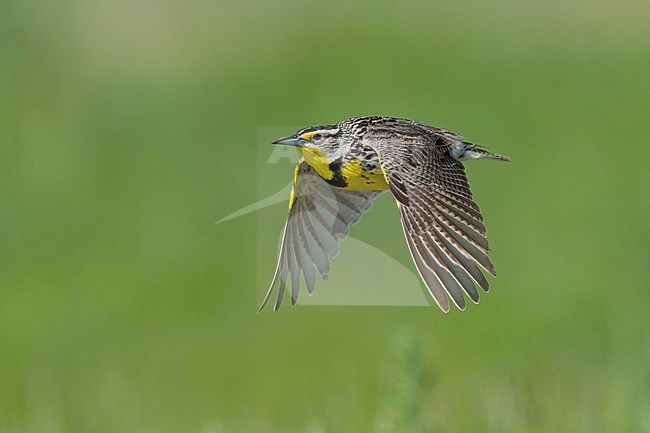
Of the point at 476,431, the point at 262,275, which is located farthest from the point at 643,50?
the point at 476,431

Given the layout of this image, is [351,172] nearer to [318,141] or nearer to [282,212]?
[318,141]

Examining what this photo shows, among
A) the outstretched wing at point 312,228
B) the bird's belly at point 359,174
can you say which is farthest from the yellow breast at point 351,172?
the outstretched wing at point 312,228

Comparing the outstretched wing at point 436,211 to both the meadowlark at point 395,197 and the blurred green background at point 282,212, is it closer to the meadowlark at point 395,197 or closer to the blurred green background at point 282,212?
the meadowlark at point 395,197

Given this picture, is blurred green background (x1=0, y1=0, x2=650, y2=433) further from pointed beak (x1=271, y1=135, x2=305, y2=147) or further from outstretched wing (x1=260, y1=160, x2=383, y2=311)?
pointed beak (x1=271, y1=135, x2=305, y2=147)

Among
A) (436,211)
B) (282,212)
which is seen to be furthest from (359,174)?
(282,212)

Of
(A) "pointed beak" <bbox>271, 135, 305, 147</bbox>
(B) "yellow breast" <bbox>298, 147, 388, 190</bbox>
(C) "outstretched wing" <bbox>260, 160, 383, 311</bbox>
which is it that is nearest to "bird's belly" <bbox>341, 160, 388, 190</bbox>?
(B) "yellow breast" <bbox>298, 147, 388, 190</bbox>

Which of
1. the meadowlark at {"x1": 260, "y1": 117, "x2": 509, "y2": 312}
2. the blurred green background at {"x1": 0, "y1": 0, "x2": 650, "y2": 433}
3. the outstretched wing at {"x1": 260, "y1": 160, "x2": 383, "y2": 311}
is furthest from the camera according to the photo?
the blurred green background at {"x1": 0, "y1": 0, "x2": 650, "y2": 433}
